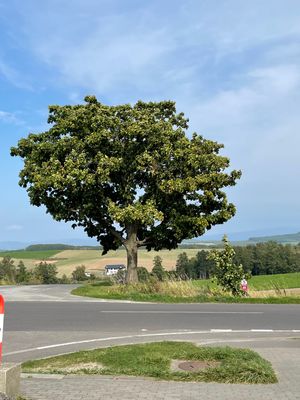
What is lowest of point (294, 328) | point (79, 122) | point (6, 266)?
point (294, 328)

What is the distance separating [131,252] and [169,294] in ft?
12.2

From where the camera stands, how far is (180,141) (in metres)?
22.2

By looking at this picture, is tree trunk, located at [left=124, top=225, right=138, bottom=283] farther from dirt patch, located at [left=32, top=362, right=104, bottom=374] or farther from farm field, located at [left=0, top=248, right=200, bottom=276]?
farm field, located at [left=0, top=248, right=200, bottom=276]

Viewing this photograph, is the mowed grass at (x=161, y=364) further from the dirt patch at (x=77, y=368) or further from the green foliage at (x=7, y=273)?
the green foliage at (x=7, y=273)

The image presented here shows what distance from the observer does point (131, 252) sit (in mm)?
23891

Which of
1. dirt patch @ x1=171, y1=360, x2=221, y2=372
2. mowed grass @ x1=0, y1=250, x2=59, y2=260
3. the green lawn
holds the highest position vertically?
mowed grass @ x1=0, y1=250, x2=59, y2=260

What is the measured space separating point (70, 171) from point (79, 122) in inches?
98.4

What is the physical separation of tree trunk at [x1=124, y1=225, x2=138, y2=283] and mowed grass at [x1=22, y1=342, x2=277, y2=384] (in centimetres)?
1472

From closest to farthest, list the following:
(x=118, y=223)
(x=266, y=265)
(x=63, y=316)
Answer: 1. (x=63, y=316)
2. (x=118, y=223)
3. (x=266, y=265)

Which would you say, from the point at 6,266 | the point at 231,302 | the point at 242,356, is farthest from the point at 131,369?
the point at 6,266

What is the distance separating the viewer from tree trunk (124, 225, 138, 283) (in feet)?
78.3

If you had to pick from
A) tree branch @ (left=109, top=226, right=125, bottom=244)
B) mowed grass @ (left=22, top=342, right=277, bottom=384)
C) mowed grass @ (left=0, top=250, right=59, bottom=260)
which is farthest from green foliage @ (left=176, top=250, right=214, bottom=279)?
mowed grass @ (left=22, top=342, right=277, bottom=384)

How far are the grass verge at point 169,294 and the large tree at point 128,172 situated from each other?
1.99 meters

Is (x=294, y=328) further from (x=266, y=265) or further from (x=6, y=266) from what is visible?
(x=266, y=265)
